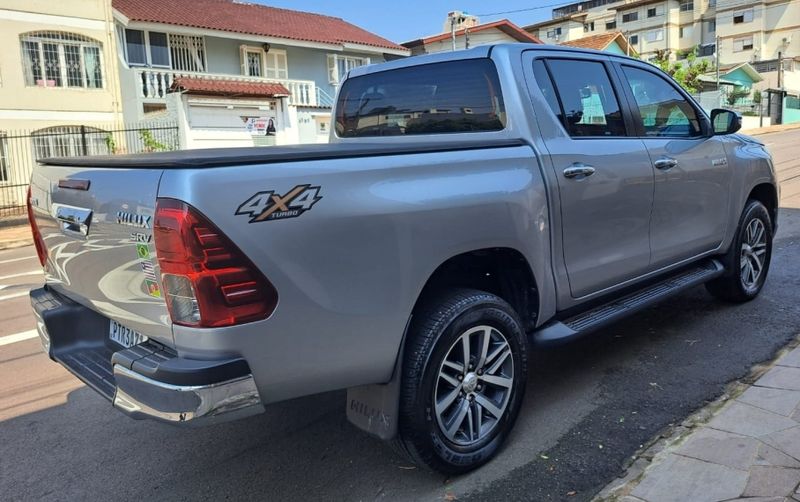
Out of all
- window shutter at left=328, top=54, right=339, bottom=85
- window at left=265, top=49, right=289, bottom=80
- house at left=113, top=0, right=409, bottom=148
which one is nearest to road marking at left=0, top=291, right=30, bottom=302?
house at left=113, top=0, right=409, bottom=148

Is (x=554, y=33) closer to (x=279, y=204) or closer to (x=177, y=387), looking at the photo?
(x=279, y=204)

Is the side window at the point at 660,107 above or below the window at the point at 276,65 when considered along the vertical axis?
below

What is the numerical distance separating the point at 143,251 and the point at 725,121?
427cm

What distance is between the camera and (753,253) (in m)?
5.32

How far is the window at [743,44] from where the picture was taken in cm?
6194

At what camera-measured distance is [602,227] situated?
361 centimetres

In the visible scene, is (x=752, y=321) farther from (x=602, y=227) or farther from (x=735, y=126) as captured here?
(x=602, y=227)

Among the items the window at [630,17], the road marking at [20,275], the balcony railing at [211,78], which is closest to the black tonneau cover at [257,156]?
the road marking at [20,275]

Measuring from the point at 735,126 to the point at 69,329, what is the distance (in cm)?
452

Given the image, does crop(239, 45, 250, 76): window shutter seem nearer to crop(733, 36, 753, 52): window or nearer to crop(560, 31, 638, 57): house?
crop(560, 31, 638, 57): house

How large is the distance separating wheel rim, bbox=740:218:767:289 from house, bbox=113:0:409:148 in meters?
17.3

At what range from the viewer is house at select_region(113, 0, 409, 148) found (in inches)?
821

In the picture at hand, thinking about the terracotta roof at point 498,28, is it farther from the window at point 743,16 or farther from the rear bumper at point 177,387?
the window at point 743,16

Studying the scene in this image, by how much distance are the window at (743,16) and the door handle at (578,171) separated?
6985 centimetres
